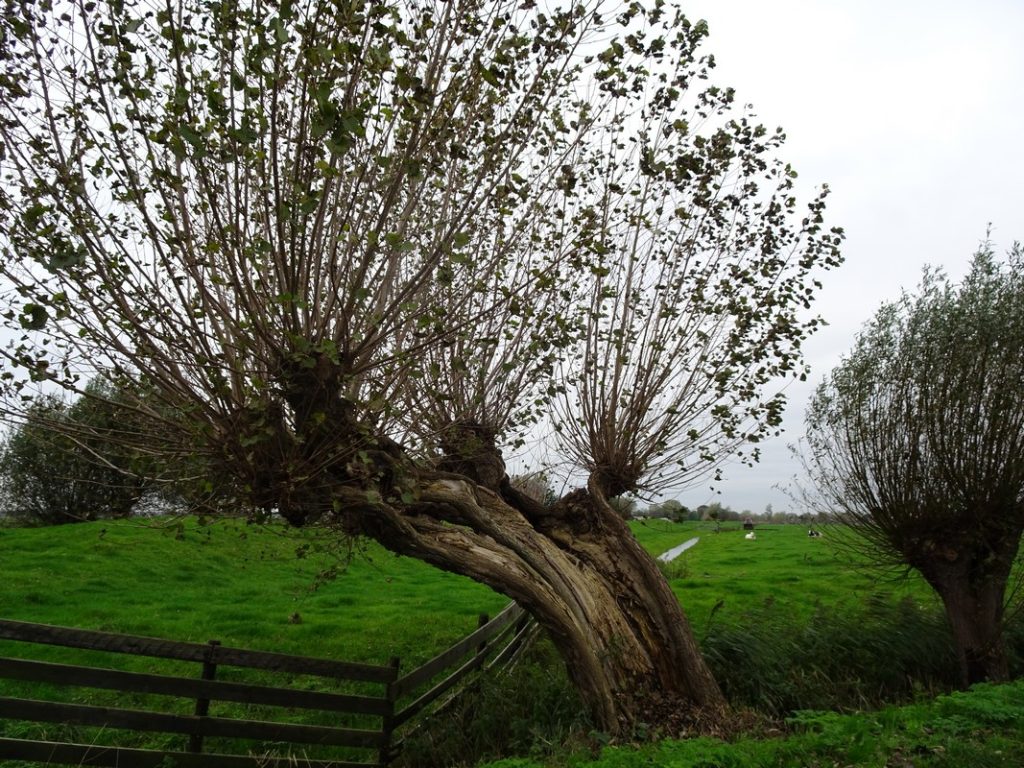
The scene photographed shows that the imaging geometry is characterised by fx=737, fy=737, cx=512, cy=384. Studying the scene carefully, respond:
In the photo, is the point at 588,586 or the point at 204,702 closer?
the point at 204,702

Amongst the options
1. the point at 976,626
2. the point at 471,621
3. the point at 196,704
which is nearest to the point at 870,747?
the point at 976,626

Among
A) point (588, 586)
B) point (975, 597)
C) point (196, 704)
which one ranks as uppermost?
point (588, 586)

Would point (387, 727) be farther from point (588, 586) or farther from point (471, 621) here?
point (471, 621)

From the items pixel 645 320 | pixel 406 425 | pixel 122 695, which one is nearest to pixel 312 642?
pixel 122 695

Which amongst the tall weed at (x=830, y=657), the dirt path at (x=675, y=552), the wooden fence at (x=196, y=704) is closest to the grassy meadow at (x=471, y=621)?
the tall weed at (x=830, y=657)

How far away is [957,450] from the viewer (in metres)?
11.2

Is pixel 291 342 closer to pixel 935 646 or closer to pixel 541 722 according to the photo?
pixel 541 722

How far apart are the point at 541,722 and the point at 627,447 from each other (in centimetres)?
376

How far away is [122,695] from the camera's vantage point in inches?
413

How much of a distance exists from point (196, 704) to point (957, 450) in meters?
11.0

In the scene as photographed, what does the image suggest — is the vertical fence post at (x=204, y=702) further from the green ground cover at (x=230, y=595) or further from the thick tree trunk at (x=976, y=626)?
the thick tree trunk at (x=976, y=626)

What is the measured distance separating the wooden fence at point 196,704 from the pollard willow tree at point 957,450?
7.45 m

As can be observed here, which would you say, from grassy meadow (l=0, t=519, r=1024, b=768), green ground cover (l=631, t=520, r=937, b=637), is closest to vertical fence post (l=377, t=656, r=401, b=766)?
grassy meadow (l=0, t=519, r=1024, b=768)

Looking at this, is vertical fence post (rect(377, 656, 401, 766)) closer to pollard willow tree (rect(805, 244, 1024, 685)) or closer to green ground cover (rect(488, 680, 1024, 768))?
green ground cover (rect(488, 680, 1024, 768))
